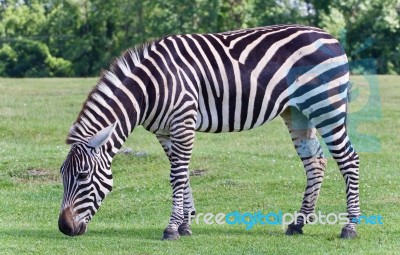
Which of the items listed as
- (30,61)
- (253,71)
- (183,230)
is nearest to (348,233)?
(183,230)

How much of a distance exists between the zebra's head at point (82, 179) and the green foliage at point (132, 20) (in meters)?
46.7

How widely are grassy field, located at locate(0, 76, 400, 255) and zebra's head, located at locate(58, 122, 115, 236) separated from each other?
27 centimetres

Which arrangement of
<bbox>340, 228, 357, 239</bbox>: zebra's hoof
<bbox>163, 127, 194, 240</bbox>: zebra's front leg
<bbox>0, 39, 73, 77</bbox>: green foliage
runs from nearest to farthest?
<bbox>163, 127, 194, 240</bbox>: zebra's front leg → <bbox>340, 228, 357, 239</bbox>: zebra's hoof → <bbox>0, 39, 73, 77</bbox>: green foliage

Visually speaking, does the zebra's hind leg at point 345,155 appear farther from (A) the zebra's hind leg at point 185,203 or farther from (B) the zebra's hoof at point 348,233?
(A) the zebra's hind leg at point 185,203

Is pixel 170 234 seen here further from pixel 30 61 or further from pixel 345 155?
pixel 30 61

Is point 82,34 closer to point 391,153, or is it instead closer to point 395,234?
point 391,153

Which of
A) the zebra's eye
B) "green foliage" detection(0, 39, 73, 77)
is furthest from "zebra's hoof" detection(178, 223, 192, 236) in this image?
"green foliage" detection(0, 39, 73, 77)

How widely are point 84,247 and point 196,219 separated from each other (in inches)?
93.8

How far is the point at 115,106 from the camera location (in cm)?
930

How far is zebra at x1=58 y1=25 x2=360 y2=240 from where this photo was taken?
9.22 meters

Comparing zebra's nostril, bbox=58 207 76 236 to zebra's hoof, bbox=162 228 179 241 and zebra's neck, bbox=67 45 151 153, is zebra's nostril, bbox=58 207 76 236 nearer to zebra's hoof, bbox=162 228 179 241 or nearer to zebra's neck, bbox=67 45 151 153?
zebra's neck, bbox=67 45 151 153

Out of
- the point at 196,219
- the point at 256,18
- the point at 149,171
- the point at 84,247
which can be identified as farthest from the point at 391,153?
the point at 256,18

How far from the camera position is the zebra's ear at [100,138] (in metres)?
9.04

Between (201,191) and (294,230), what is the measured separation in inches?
136
